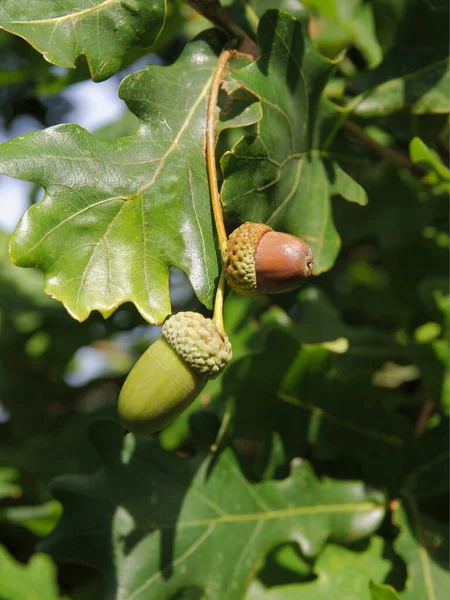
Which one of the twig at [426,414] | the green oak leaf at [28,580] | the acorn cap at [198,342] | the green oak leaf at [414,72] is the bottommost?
the green oak leaf at [28,580]

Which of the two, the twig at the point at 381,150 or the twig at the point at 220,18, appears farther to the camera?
the twig at the point at 381,150

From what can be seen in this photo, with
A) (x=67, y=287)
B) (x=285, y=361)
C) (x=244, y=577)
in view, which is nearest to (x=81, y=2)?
(x=67, y=287)

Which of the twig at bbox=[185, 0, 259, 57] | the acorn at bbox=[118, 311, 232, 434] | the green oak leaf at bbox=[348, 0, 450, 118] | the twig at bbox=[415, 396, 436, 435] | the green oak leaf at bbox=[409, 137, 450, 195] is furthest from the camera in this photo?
the twig at bbox=[415, 396, 436, 435]

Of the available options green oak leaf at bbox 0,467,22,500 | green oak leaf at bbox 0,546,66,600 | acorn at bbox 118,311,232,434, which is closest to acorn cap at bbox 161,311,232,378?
acorn at bbox 118,311,232,434

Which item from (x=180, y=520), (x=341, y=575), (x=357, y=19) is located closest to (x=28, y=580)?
(x=180, y=520)

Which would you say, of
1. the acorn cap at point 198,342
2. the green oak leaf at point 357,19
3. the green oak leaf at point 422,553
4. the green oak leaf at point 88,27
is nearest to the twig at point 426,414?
the green oak leaf at point 422,553

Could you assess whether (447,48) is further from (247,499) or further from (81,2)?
(247,499)

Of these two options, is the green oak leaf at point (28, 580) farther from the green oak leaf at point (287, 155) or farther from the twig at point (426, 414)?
the green oak leaf at point (287, 155)

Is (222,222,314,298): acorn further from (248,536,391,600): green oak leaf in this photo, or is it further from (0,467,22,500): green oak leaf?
(0,467,22,500): green oak leaf
